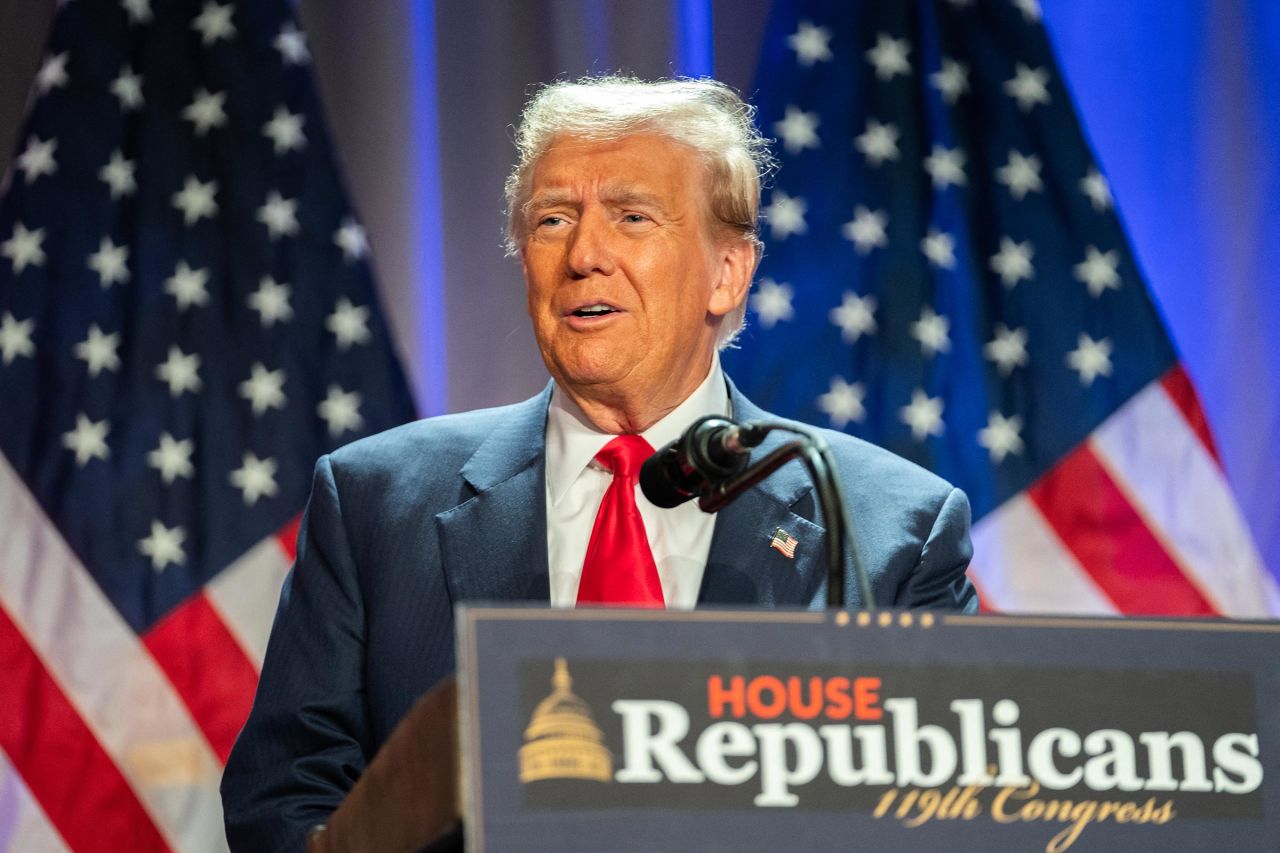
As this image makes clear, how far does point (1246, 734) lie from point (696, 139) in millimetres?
1391

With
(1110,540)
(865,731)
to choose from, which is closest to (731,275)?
(1110,540)

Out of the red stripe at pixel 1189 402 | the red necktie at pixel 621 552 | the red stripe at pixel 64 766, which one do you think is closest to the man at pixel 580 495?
the red necktie at pixel 621 552

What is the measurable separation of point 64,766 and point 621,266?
156 centimetres

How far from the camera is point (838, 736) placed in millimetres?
1094

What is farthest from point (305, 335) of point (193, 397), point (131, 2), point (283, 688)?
point (283, 688)

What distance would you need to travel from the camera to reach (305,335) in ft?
10.5

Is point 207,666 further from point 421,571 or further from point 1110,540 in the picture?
point 1110,540

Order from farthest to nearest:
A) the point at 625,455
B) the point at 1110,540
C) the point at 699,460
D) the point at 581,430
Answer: the point at 1110,540, the point at 581,430, the point at 625,455, the point at 699,460

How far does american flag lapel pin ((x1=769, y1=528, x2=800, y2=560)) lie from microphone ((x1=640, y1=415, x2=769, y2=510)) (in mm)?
631

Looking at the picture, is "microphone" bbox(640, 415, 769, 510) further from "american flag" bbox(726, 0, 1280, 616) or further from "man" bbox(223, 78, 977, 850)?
"american flag" bbox(726, 0, 1280, 616)

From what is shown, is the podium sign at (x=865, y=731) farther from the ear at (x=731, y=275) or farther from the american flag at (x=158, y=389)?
the american flag at (x=158, y=389)

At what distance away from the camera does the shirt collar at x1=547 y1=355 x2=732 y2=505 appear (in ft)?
7.36

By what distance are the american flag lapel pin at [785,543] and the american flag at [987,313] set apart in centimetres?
118

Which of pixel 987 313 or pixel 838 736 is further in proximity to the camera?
pixel 987 313
